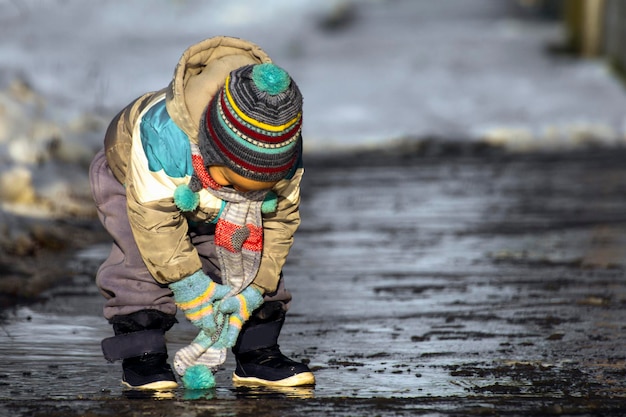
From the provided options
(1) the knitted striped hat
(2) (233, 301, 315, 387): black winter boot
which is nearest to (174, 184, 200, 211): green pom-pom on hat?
(1) the knitted striped hat

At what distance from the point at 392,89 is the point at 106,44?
716 cm

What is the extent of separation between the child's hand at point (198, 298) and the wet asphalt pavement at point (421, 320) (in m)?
0.22

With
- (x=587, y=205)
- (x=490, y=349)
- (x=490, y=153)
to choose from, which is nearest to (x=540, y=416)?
(x=490, y=349)

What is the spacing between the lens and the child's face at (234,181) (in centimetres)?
356

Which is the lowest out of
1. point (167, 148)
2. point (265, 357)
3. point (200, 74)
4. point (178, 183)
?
point (265, 357)

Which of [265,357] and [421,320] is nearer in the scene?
[265,357]

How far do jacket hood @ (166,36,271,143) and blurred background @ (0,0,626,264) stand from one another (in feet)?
8.73

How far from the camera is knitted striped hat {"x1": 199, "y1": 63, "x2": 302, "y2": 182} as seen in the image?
3434mm

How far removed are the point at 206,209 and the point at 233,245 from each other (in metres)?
0.14

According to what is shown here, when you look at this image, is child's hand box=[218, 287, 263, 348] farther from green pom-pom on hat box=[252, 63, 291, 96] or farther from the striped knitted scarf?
green pom-pom on hat box=[252, 63, 291, 96]

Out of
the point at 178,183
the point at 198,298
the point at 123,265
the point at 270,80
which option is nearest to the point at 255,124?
the point at 270,80

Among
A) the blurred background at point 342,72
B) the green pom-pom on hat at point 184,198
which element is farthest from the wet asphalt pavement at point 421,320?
the blurred background at point 342,72

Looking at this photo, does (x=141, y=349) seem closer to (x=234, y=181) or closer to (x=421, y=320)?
(x=234, y=181)

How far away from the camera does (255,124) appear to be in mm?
3434
